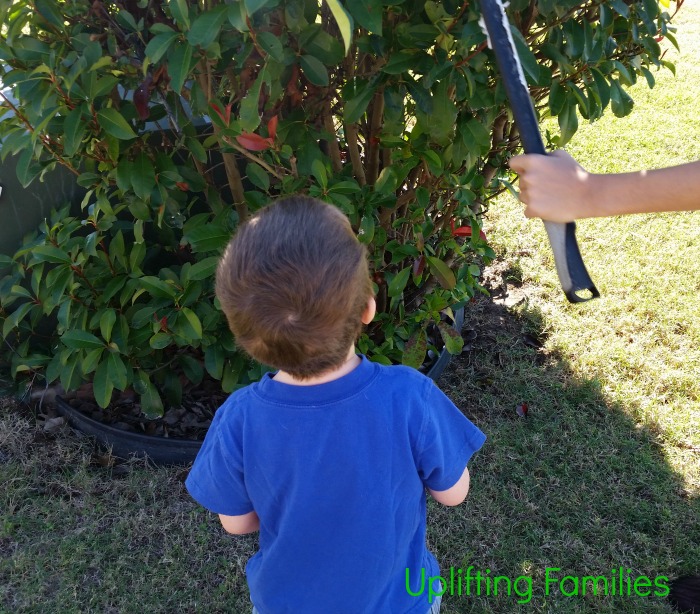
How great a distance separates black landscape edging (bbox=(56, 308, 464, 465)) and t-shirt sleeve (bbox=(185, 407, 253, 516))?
1.41 meters

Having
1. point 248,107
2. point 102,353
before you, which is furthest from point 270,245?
point 102,353

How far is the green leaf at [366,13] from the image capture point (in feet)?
5.36

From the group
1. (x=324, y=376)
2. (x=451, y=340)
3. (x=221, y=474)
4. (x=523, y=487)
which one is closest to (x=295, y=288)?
(x=324, y=376)

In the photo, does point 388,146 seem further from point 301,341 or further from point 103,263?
point 301,341

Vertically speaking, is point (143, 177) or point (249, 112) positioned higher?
point (249, 112)

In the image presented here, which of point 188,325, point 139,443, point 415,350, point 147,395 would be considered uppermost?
point 188,325

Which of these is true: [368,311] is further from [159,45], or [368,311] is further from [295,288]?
[159,45]

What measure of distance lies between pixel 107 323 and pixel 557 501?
1871 mm

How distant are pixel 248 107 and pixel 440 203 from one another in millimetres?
935

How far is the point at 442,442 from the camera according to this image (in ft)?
4.46

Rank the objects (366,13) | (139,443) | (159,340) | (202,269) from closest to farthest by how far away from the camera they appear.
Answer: (366,13)
(202,269)
(159,340)
(139,443)

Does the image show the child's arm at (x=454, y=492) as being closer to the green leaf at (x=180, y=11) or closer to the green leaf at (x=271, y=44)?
the green leaf at (x=271, y=44)

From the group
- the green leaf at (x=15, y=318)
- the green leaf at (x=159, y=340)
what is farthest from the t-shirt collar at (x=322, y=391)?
the green leaf at (x=15, y=318)

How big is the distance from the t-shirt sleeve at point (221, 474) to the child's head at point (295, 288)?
20 cm
